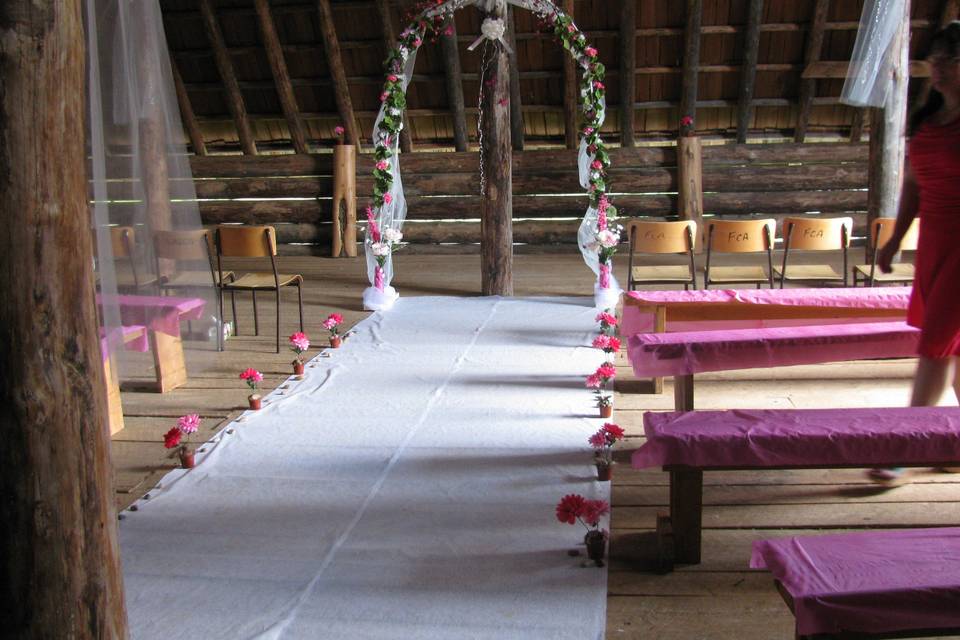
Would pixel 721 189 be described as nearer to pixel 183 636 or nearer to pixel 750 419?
pixel 750 419

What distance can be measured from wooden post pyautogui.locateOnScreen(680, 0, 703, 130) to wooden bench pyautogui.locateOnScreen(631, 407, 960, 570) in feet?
23.9

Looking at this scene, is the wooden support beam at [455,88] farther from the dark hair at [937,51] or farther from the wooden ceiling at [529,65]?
the dark hair at [937,51]

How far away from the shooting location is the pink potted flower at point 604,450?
3760 millimetres

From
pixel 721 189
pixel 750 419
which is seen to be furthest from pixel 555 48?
pixel 750 419

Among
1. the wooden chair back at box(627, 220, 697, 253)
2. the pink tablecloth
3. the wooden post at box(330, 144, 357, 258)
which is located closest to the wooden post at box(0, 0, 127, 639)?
the pink tablecloth

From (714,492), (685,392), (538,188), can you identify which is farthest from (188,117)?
(714,492)

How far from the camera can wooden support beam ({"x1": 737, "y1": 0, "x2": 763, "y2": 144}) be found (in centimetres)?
962

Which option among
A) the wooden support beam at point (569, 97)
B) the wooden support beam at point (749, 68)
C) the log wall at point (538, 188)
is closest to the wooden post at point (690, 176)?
the log wall at point (538, 188)

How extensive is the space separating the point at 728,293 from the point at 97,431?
381 centimetres

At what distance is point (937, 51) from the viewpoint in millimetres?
3518

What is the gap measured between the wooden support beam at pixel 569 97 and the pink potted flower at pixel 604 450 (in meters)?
6.71

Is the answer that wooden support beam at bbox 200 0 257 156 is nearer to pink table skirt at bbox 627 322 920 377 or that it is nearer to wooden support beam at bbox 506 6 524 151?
wooden support beam at bbox 506 6 524 151

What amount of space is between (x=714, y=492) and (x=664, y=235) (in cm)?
344

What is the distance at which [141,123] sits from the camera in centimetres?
443
